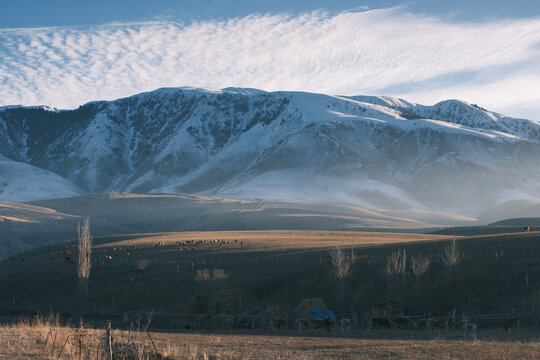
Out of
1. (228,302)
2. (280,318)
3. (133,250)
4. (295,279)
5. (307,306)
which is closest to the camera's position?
(280,318)

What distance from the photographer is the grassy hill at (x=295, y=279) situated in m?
42.7

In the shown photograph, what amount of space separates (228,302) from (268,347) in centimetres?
1721

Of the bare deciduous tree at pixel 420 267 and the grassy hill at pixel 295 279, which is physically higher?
the bare deciduous tree at pixel 420 267

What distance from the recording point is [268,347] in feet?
82.2

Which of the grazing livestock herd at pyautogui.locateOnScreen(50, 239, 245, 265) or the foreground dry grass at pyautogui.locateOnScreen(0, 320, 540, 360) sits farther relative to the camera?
the grazing livestock herd at pyautogui.locateOnScreen(50, 239, 245, 265)

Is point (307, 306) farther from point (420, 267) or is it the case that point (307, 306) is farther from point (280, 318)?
point (420, 267)

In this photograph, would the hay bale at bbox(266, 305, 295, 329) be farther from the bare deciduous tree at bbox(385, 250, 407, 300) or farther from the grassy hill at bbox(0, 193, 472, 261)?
the grassy hill at bbox(0, 193, 472, 261)

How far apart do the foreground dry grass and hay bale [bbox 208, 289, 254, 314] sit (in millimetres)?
11126

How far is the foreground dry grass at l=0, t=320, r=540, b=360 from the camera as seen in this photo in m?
20.2

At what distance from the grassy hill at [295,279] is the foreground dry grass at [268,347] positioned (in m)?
12.7

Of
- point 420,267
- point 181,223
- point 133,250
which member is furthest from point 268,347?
point 181,223

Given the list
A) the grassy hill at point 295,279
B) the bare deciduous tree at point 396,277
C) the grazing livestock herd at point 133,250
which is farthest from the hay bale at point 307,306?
the grazing livestock herd at point 133,250

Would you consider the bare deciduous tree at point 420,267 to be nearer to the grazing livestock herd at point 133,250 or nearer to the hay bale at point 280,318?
the hay bale at point 280,318

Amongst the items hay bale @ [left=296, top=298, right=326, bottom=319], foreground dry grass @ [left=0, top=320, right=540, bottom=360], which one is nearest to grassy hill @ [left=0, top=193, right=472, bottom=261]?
hay bale @ [left=296, top=298, right=326, bottom=319]
